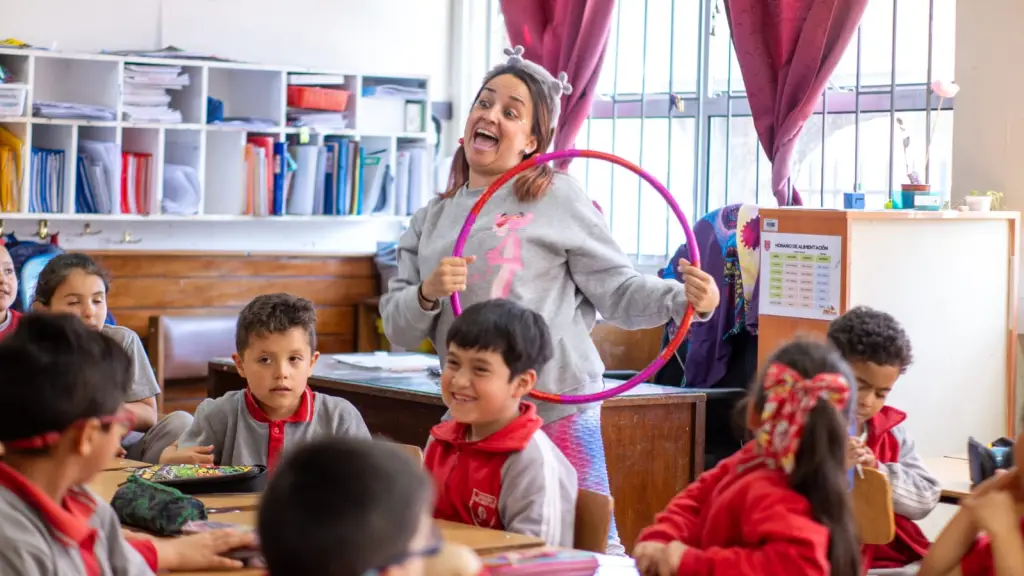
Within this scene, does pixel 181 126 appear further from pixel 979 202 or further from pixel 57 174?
pixel 979 202

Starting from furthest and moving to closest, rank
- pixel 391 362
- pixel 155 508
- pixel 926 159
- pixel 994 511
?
pixel 391 362
pixel 926 159
pixel 155 508
pixel 994 511

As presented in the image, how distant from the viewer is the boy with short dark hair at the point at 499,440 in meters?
2.28

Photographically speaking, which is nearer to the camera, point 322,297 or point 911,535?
point 911,535

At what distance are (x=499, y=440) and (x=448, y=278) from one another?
17.5 inches

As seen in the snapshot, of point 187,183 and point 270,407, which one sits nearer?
point 270,407

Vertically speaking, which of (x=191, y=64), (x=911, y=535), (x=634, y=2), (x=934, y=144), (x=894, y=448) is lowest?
(x=911, y=535)

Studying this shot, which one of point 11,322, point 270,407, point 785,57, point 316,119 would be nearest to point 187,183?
point 316,119

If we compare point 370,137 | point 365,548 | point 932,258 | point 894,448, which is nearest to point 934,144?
point 932,258

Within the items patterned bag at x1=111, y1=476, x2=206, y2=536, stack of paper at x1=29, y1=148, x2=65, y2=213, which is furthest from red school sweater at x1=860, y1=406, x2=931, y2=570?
stack of paper at x1=29, y1=148, x2=65, y2=213

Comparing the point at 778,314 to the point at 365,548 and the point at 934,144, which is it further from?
the point at 365,548

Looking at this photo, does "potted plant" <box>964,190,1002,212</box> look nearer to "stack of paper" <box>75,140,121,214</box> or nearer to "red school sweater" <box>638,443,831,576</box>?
"red school sweater" <box>638,443,831,576</box>

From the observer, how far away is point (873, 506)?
2.24 metres

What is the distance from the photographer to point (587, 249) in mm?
2830

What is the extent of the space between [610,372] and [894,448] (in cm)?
220
